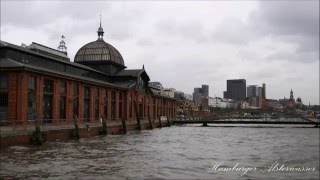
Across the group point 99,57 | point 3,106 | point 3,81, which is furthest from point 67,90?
point 99,57

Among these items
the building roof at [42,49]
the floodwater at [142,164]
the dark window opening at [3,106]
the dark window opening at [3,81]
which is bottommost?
the floodwater at [142,164]

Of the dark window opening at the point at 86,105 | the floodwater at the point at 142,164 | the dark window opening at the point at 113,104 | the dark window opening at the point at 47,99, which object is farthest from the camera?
the dark window opening at the point at 113,104

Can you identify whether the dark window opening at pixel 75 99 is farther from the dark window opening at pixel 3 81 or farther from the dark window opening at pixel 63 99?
the dark window opening at pixel 3 81

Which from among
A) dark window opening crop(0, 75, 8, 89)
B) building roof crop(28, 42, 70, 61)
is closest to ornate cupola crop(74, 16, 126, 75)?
building roof crop(28, 42, 70, 61)

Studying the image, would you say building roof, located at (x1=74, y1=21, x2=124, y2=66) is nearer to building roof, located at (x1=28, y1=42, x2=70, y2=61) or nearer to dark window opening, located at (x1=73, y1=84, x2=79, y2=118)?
building roof, located at (x1=28, y1=42, x2=70, y2=61)

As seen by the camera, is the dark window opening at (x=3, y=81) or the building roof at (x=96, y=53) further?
the building roof at (x=96, y=53)

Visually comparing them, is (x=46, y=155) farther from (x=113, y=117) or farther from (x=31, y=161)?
(x=113, y=117)

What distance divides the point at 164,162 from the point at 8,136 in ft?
44.2

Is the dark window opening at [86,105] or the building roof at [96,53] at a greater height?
the building roof at [96,53]

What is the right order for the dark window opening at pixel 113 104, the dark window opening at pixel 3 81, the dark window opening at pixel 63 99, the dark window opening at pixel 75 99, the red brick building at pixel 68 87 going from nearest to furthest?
the red brick building at pixel 68 87, the dark window opening at pixel 3 81, the dark window opening at pixel 63 99, the dark window opening at pixel 75 99, the dark window opening at pixel 113 104

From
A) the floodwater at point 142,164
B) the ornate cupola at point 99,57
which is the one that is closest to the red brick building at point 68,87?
the ornate cupola at point 99,57

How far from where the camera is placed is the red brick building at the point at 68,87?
48.5 meters

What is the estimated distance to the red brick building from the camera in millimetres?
48531

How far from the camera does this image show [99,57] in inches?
3642
